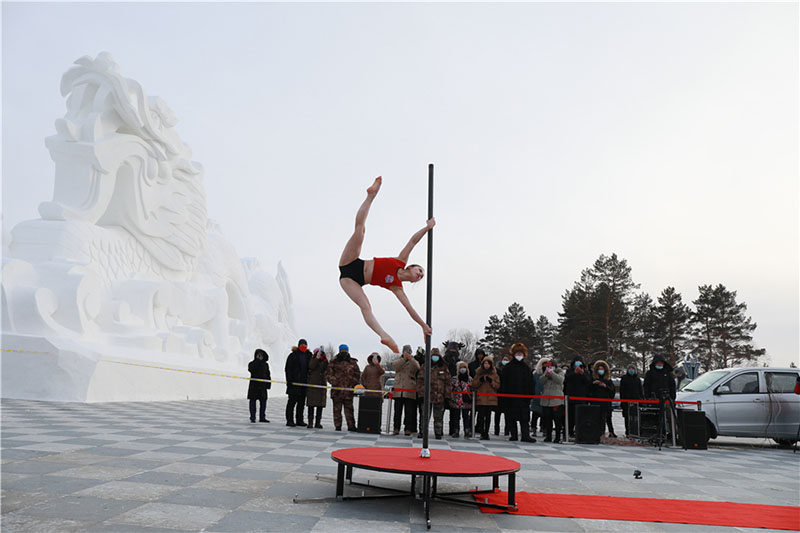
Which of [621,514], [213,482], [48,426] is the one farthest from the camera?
[48,426]

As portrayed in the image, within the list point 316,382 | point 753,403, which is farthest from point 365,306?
point 753,403

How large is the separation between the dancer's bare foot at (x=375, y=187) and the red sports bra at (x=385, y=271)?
26.7 inches

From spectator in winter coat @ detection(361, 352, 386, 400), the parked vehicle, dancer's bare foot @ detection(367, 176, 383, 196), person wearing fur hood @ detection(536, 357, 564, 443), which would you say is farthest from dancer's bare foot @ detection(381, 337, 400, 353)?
the parked vehicle

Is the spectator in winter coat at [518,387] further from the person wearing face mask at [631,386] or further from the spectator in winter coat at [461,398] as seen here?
the person wearing face mask at [631,386]

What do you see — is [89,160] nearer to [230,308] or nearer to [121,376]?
[121,376]

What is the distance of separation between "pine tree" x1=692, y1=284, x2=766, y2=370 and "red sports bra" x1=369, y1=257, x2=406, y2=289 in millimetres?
47004

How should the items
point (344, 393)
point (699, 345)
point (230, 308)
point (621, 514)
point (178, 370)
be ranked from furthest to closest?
point (699, 345), point (230, 308), point (178, 370), point (344, 393), point (621, 514)

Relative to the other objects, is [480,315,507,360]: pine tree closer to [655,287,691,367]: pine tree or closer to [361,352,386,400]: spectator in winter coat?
[655,287,691,367]: pine tree

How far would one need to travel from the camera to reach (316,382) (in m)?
12.7

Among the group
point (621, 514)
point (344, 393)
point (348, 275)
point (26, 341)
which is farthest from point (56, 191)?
point (621, 514)

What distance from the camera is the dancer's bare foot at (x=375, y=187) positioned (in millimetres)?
5398

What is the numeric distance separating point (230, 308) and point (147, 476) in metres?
22.9

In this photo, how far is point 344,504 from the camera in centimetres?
527

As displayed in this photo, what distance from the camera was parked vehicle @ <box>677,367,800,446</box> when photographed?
1244 cm
